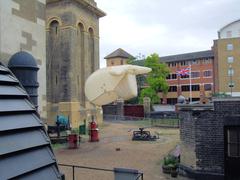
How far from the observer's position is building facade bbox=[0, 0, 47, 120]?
5.81 metres

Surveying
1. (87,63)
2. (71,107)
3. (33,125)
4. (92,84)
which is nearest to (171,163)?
(92,84)

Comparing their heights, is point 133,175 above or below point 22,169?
below

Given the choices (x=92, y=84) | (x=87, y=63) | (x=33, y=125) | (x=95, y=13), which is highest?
(x=95, y=13)

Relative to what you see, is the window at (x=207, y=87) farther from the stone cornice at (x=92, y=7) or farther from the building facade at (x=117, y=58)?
the stone cornice at (x=92, y=7)

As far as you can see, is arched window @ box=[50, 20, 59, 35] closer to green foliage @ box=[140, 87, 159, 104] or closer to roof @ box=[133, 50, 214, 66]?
green foliage @ box=[140, 87, 159, 104]

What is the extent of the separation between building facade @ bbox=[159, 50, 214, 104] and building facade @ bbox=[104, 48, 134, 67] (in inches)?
571

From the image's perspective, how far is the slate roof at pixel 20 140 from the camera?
2653mm

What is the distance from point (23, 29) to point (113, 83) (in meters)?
9.22

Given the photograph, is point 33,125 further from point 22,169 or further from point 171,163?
point 171,163

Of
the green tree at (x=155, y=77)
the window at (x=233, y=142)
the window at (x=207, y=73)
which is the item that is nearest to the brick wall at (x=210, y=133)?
the window at (x=233, y=142)

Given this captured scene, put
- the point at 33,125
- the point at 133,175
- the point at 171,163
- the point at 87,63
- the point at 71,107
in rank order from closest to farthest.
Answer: the point at 33,125, the point at 133,175, the point at 171,163, the point at 71,107, the point at 87,63

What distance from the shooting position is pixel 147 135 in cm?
2125

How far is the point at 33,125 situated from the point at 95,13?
1390 inches

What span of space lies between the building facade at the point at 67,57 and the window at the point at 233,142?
23.3m
